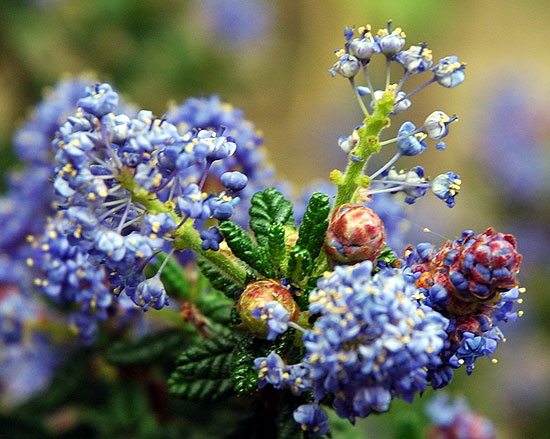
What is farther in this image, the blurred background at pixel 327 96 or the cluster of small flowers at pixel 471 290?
the blurred background at pixel 327 96

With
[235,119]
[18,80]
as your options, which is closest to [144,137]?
[235,119]

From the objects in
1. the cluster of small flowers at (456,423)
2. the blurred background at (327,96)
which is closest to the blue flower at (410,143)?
the cluster of small flowers at (456,423)

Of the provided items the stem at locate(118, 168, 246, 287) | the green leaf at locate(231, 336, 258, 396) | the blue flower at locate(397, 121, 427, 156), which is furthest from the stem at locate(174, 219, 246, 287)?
the blue flower at locate(397, 121, 427, 156)

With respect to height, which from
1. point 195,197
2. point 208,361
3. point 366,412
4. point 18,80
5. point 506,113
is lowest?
point 366,412

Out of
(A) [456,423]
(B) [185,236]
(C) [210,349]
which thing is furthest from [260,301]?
(A) [456,423]

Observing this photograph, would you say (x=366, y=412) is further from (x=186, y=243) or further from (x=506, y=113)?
(x=506, y=113)

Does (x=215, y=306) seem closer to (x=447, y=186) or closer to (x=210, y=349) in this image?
(x=210, y=349)

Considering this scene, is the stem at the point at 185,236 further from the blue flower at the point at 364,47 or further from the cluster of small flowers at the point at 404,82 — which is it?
the blue flower at the point at 364,47
